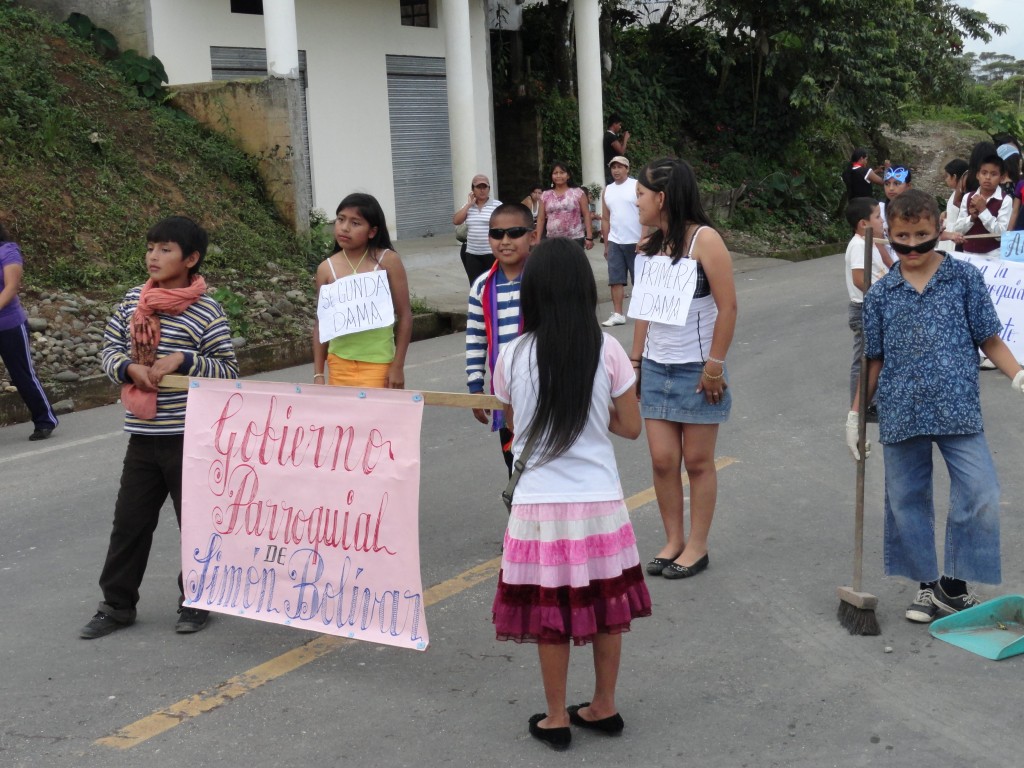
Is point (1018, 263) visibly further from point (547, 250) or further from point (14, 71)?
point (14, 71)

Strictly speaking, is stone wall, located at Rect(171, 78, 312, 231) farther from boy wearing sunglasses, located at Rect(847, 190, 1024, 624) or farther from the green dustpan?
the green dustpan

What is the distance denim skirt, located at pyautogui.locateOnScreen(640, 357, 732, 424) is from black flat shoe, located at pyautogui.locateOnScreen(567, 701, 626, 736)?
5.48 ft

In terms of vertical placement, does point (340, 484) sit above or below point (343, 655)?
above

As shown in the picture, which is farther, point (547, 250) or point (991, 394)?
point (991, 394)

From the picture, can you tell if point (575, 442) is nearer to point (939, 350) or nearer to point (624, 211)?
point (939, 350)

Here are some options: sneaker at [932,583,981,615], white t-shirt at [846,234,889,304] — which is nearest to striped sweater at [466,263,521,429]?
sneaker at [932,583,981,615]

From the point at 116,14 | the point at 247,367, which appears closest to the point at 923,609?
the point at 247,367

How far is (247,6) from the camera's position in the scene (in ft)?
58.4

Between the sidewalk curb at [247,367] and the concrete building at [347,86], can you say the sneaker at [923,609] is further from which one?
the concrete building at [347,86]

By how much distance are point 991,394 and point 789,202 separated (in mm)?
15625

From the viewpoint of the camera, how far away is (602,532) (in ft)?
12.5

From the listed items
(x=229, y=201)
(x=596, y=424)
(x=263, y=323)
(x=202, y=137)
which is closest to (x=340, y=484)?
(x=596, y=424)

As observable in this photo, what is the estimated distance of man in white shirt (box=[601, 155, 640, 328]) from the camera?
42.3 ft

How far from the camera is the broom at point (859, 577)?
15.6ft
